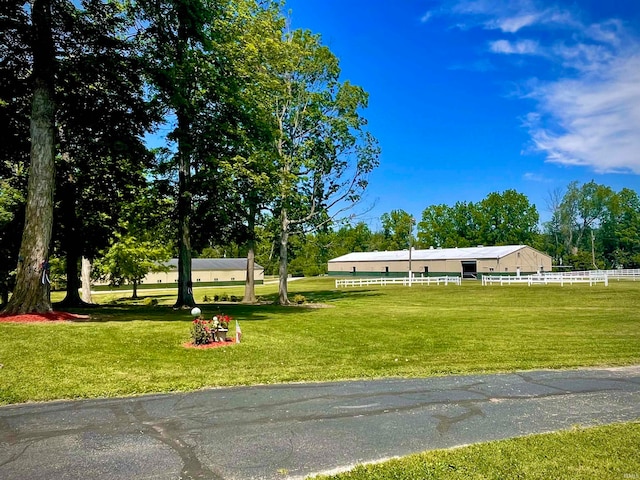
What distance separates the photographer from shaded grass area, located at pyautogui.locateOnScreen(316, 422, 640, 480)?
14.5 ft

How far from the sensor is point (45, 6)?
14938 mm

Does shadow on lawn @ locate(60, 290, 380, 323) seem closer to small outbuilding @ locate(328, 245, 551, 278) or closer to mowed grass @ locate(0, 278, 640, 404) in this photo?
mowed grass @ locate(0, 278, 640, 404)

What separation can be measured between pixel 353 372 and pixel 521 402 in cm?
332

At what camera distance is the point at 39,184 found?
14.7m

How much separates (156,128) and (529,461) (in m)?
20.4

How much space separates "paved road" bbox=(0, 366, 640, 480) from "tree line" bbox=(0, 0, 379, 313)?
999 cm

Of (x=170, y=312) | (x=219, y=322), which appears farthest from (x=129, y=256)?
(x=219, y=322)

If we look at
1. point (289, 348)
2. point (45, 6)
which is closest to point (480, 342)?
point (289, 348)

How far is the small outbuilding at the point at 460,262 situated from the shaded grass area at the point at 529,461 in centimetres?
5032

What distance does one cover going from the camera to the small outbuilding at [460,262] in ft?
204

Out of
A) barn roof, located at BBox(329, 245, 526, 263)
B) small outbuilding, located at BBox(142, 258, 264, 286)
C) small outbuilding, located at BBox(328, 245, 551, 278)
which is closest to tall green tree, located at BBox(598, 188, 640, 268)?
small outbuilding, located at BBox(328, 245, 551, 278)

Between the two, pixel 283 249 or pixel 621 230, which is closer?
pixel 283 249

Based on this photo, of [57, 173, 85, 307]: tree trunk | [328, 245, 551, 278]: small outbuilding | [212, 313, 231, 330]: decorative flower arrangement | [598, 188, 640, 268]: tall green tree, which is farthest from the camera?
[598, 188, 640, 268]: tall green tree

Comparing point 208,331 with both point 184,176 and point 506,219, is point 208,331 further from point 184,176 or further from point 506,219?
point 506,219
